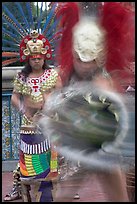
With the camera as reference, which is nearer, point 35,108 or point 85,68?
point 85,68

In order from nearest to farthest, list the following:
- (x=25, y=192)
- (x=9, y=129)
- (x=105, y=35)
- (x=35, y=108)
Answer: (x=105, y=35) → (x=35, y=108) → (x=25, y=192) → (x=9, y=129)

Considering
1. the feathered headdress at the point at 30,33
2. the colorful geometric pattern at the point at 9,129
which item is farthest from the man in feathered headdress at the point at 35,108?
the colorful geometric pattern at the point at 9,129

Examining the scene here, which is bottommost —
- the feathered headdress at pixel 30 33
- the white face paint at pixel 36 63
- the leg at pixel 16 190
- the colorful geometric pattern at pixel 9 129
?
the leg at pixel 16 190

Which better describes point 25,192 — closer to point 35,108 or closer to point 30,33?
point 35,108

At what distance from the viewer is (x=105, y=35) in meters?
3.31

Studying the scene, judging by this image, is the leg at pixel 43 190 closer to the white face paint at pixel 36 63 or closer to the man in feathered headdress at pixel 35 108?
the man in feathered headdress at pixel 35 108

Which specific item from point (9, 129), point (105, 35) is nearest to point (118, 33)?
point (105, 35)

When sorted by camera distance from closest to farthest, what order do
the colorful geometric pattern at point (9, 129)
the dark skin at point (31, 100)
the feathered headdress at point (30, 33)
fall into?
→ the dark skin at point (31, 100) < the feathered headdress at point (30, 33) < the colorful geometric pattern at point (9, 129)

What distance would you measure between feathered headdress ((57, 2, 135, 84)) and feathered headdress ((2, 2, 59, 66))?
2.48 ft

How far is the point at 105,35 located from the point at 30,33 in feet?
4.01

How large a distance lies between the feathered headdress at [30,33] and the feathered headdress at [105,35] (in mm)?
755

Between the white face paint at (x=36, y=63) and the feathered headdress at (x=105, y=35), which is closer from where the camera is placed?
the feathered headdress at (x=105, y=35)

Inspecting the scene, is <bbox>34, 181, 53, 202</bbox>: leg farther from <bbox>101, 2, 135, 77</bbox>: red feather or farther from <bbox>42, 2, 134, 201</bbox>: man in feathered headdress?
<bbox>101, 2, 135, 77</bbox>: red feather

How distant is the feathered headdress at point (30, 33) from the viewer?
14.0ft
